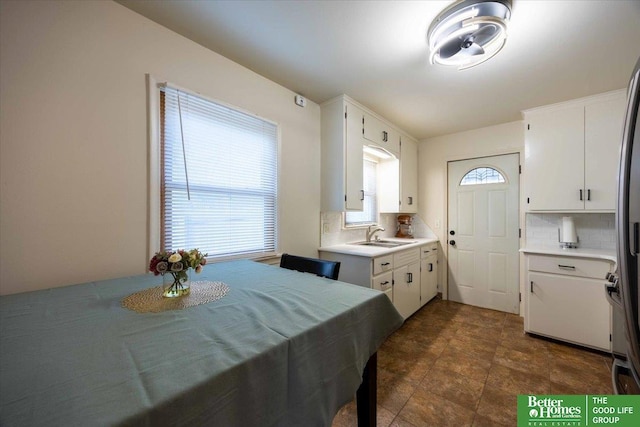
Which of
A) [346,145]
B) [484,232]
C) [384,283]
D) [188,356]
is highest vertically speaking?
[346,145]

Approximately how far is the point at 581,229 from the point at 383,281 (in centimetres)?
232

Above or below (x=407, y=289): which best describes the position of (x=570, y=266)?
above

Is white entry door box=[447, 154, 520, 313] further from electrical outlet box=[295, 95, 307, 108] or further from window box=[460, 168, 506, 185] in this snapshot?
electrical outlet box=[295, 95, 307, 108]

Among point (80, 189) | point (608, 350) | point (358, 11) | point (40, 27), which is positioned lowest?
point (608, 350)

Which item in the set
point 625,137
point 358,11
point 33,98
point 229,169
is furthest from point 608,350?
point 33,98

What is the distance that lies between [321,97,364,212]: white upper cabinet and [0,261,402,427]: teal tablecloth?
148cm

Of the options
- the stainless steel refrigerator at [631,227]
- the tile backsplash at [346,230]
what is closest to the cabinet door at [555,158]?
the tile backsplash at [346,230]

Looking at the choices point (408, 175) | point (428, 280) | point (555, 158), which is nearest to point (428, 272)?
point (428, 280)

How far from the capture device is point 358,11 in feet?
4.72

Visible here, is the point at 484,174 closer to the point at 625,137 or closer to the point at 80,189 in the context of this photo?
the point at 625,137

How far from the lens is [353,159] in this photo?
2641mm

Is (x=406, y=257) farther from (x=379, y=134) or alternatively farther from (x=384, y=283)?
(x=379, y=134)

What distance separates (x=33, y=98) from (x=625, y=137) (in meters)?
2.40

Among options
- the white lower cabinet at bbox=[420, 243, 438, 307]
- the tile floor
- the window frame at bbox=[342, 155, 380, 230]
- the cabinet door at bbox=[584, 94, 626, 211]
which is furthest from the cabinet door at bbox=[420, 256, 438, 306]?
the cabinet door at bbox=[584, 94, 626, 211]
